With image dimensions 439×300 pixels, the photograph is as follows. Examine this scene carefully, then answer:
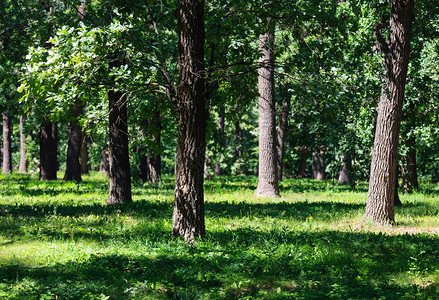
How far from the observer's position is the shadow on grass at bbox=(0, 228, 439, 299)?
5.64 metres

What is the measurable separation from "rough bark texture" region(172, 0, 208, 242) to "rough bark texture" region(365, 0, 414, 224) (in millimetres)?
4885

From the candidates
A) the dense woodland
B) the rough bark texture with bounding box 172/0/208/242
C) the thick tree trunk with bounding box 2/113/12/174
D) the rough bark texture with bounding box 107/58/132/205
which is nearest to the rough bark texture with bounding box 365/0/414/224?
the dense woodland

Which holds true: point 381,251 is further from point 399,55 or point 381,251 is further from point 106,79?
point 106,79

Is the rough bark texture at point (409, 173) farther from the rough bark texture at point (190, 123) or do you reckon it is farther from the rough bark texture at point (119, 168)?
the rough bark texture at point (190, 123)

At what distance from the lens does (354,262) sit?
23.0 feet

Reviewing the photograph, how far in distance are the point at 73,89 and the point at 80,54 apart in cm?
67

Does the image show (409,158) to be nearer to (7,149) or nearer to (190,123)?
(190,123)

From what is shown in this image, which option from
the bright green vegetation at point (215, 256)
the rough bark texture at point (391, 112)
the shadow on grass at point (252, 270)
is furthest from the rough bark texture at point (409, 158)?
the shadow on grass at point (252, 270)

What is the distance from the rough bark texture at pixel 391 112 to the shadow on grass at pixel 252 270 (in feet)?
7.35

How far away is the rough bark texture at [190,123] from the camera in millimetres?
7859

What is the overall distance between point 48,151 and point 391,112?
1610 centimetres

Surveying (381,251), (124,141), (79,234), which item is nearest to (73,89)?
(79,234)

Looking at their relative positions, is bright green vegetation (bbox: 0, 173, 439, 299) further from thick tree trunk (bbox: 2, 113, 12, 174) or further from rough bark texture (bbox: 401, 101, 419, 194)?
thick tree trunk (bbox: 2, 113, 12, 174)

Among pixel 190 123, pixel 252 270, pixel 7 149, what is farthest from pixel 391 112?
pixel 7 149
